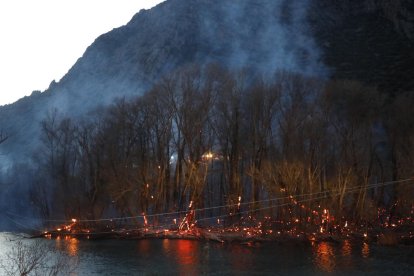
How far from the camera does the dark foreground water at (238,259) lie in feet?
84.7

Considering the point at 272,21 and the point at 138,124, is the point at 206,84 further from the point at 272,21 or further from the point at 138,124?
the point at 272,21

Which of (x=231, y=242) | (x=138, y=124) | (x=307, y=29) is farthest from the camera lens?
(x=307, y=29)

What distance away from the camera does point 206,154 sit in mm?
50094

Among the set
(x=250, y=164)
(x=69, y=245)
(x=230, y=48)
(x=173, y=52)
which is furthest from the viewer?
(x=230, y=48)

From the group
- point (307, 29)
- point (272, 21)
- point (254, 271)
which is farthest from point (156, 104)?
point (272, 21)

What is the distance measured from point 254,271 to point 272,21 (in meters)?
82.3

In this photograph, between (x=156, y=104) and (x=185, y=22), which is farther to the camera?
(x=185, y=22)

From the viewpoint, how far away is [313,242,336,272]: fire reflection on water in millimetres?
26489

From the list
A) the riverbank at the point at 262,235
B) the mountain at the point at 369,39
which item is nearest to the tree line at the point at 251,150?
the riverbank at the point at 262,235

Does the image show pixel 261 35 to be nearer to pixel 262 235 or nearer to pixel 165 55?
pixel 165 55

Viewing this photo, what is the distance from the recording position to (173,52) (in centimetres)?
9175

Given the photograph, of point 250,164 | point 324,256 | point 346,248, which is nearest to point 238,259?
point 324,256

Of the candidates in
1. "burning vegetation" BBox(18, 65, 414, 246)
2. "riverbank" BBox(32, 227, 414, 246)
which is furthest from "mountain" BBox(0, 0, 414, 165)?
"riverbank" BBox(32, 227, 414, 246)

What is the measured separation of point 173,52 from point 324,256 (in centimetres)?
6694
